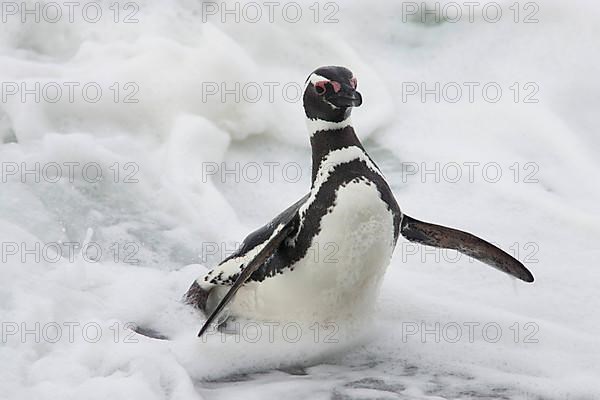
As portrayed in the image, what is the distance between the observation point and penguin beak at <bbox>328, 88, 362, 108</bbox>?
2949 millimetres

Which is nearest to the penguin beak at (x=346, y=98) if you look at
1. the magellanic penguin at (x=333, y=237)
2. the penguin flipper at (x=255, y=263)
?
the magellanic penguin at (x=333, y=237)

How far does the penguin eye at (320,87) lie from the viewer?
2995mm

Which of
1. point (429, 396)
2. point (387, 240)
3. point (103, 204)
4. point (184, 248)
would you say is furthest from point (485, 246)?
point (103, 204)

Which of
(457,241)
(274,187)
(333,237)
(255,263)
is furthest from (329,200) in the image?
(274,187)

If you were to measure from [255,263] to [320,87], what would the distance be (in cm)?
54

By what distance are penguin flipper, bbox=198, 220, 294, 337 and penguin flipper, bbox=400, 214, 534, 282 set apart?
1.27 feet

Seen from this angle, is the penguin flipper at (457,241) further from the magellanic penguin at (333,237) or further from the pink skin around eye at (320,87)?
the pink skin around eye at (320,87)

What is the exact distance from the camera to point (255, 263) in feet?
9.92

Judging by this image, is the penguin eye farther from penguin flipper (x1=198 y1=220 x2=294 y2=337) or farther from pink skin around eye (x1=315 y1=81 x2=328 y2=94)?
penguin flipper (x1=198 y1=220 x2=294 y2=337)

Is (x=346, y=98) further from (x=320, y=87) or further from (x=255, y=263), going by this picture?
(x=255, y=263)

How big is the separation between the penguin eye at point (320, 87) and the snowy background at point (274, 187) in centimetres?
76

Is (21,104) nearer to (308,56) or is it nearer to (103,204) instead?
(103,204)

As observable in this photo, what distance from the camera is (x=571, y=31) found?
5.37 m

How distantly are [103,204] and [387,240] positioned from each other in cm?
141
